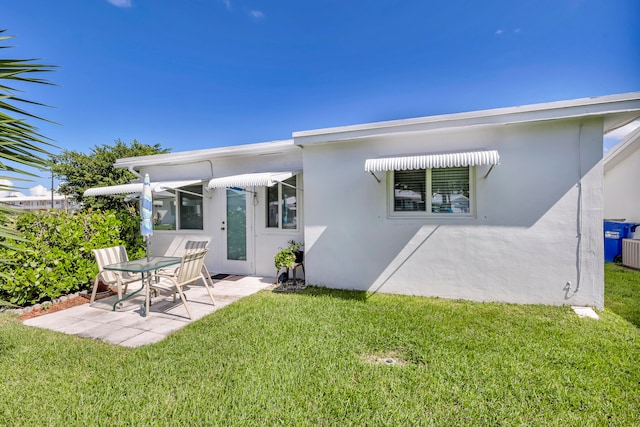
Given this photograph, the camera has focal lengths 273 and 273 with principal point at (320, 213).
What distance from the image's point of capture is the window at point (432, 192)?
864 centimetres

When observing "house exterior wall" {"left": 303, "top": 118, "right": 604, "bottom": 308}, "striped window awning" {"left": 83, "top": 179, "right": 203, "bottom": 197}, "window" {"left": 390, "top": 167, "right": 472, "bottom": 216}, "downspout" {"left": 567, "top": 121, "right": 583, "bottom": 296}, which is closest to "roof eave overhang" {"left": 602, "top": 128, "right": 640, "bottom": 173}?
"downspout" {"left": 567, "top": 121, "right": 583, "bottom": 296}

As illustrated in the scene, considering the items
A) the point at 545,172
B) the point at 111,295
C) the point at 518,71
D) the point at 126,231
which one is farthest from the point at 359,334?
the point at 518,71

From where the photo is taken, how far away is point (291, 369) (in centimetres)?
483

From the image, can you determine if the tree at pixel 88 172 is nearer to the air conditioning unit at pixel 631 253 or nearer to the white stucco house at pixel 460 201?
the white stucco house at pixel 460 201

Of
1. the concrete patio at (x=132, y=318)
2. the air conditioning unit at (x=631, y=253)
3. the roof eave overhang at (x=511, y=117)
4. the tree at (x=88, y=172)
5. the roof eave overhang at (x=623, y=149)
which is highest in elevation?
the tree at (x=88, y=172)

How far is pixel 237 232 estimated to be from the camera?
12.3 meters

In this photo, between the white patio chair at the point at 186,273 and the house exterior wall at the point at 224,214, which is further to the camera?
the house exterior wall at the point at 224,214

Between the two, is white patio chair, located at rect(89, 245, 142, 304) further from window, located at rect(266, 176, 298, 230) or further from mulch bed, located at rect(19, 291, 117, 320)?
window, located at rect(266, 176, 298, 230)

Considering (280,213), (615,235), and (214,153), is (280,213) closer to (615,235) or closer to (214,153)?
(214,153)

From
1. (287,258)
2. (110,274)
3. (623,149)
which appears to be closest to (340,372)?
(287,258)

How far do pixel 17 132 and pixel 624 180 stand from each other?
24779 mm

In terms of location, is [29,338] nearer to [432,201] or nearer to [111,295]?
[111,295]

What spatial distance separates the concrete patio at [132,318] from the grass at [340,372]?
0.41m

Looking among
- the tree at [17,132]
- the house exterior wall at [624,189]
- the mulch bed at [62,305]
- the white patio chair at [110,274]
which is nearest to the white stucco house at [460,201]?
the white patio chair at [110,274]
